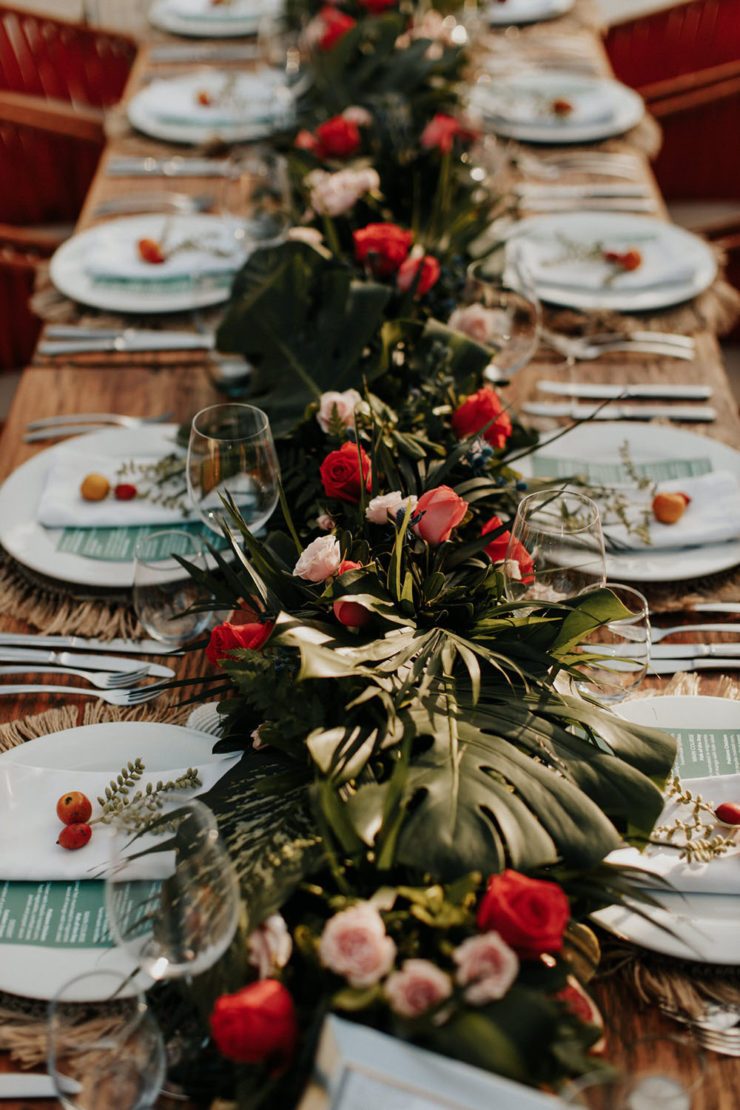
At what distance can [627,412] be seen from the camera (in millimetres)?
1663

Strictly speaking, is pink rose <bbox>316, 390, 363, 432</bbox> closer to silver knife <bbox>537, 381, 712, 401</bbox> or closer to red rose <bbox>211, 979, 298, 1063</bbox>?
silver knife <bbox>537, 381, 712, 401</bbox>

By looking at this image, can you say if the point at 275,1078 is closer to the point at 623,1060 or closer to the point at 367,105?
the point at 623,1060

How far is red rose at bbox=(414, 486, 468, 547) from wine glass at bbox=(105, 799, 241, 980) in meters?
0.39

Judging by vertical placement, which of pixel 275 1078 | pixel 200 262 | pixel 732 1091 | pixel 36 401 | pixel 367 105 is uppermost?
pixel 367 105

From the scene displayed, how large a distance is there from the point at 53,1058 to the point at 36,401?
1184mm

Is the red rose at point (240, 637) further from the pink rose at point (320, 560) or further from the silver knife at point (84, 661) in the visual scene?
the silver knife at point (84, 661)

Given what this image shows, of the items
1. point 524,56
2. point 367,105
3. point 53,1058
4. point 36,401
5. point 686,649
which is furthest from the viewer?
point 524,56

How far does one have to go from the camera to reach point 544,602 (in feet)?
3.39

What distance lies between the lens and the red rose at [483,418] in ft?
4.27

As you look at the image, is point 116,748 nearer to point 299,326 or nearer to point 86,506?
point 86,506

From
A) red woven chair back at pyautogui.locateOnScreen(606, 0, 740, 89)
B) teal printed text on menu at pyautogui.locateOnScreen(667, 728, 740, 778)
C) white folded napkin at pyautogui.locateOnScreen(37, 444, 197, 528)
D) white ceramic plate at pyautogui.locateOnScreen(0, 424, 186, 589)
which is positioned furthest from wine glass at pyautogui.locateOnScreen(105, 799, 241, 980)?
red woven chair back at pyautogui.locateOnScreen(606, 0, 740, 89)

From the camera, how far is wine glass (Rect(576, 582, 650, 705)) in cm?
107

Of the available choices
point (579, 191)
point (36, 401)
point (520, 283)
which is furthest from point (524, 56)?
point (36, 401)

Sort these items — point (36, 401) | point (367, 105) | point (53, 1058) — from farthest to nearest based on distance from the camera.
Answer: point (367, 105)
point (36, 401)
point (53, 1058)
